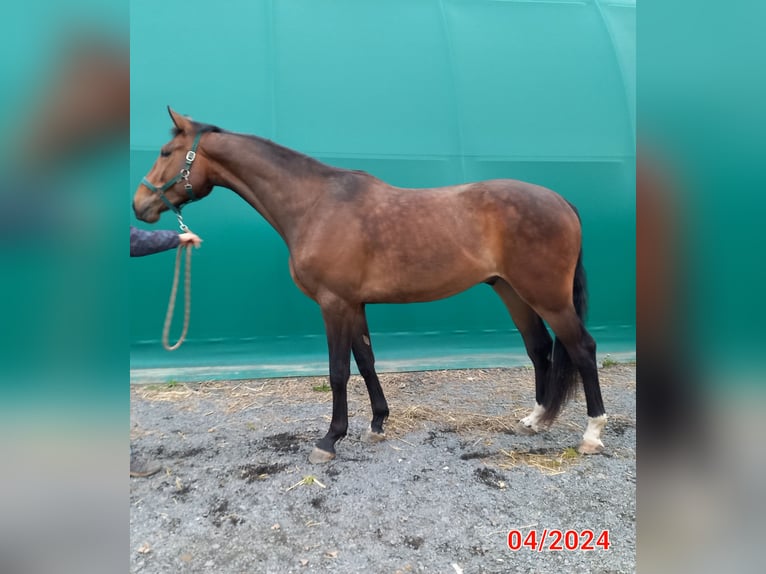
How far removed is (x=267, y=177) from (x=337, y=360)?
4.23 feet

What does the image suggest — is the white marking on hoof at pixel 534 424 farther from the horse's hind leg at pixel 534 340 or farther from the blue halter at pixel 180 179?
the blue halter at pixel 180 179

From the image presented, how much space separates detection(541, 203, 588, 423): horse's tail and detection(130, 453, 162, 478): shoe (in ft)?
8.66

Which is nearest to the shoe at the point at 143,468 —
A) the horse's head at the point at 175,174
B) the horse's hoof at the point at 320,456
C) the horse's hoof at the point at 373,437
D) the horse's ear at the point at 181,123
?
the horse's hoof at the point at 320,456

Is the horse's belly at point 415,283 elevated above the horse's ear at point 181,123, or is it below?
below

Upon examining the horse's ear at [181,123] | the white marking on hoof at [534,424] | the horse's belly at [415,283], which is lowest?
the white marking on hoof at [534,424]

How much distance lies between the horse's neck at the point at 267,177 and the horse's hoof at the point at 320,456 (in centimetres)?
140

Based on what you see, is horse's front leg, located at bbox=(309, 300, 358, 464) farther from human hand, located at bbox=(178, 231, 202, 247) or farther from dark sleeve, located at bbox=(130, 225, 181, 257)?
dark sleeve, located at bbox=(130, 225, 181, 257)

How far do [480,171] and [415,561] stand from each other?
4.06 metres

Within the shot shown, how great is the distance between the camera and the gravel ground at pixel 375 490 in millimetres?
1904

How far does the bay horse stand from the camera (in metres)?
2.72

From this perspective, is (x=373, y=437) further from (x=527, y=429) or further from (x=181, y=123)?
(x=181, y=123)

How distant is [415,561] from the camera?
1864mm

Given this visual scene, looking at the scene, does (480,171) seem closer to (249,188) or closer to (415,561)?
(249,188)
